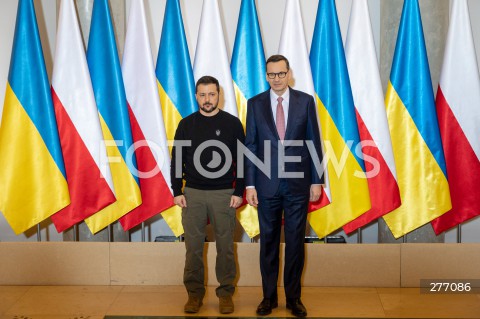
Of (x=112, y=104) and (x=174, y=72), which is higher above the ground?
(x=174, y=72)

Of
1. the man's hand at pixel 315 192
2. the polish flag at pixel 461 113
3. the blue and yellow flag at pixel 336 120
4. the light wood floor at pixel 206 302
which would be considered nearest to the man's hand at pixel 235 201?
the man's hand at pixel 315 192

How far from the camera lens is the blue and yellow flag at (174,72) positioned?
3912mm

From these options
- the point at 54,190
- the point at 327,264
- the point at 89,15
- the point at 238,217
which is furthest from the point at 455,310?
the point at 89,15

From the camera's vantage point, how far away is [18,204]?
3848mm

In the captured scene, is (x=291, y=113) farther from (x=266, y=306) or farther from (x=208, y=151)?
(x=266, y=306)

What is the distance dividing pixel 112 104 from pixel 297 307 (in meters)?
1.78

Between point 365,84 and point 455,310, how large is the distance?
4.98ft

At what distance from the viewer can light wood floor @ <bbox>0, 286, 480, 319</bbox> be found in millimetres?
3443

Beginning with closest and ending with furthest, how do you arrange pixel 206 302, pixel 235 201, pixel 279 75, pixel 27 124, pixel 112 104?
pixel 279 75 < pixel 235 201 < pixel 206 302 < pixel 27 124 < pixel 112 104

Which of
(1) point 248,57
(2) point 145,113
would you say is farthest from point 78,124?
(1) point 248,57

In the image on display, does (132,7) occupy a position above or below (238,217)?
above

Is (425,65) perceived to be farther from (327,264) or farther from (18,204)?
(18,204)

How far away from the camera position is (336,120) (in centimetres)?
386

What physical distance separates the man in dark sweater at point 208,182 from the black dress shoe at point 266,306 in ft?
0.55
